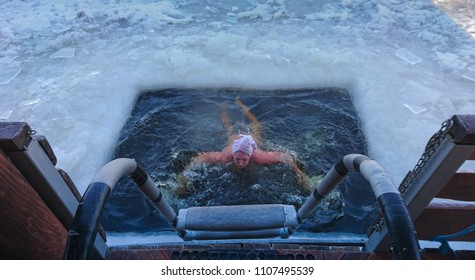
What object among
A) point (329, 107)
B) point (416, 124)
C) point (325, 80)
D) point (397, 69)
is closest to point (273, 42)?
point (325, 80)

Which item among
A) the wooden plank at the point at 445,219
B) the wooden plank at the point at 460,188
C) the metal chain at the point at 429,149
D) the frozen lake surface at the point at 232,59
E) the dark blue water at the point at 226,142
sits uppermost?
the metal chain at the point at 429,149

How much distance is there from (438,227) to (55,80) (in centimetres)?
539

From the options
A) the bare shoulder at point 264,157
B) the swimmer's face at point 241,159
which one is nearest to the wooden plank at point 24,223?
the swimmer's face at point 241,159

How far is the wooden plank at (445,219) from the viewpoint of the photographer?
7.08 ft

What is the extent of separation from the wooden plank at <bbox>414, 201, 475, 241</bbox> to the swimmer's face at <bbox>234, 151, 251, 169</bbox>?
2.39 m

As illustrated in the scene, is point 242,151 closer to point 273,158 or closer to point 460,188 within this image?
point 273,158

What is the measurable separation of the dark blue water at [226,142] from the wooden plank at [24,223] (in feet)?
6.83

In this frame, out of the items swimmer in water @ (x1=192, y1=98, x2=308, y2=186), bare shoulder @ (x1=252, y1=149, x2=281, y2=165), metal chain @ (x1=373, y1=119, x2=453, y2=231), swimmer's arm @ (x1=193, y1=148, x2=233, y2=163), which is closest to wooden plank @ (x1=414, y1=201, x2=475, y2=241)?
metal chain @ (x1=373, y1=119, x2=453, y2=231)

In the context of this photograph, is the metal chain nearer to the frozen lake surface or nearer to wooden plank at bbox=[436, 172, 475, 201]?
wooden plank at bbox=[436, 172, 475, 201]

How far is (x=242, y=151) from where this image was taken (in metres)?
4.42

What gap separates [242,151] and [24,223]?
291 cm

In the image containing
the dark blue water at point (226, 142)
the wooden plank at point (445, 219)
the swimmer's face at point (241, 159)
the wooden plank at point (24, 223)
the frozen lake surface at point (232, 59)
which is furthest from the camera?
the frozen lake surface at point (232, 59)

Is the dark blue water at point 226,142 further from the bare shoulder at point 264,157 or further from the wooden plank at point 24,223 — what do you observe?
the wooden plank at point 24,223

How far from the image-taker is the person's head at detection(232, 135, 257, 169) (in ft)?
14.5
